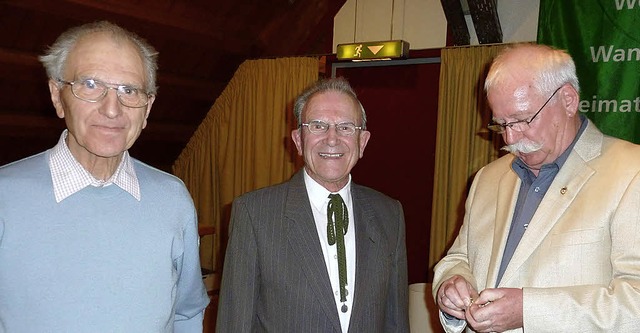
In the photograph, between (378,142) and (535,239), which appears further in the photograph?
(378,142)

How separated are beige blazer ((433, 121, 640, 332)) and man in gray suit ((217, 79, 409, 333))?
1.11ft

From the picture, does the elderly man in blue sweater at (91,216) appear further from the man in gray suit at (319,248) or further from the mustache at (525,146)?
the mustache at (525,146)

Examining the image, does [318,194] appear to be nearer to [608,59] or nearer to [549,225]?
[549,225]

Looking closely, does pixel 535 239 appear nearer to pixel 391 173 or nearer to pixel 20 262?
pixel 20 262

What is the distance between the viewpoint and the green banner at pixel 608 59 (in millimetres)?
3652

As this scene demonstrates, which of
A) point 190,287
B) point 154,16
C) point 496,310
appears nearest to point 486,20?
point 154,16

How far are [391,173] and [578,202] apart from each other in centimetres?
417

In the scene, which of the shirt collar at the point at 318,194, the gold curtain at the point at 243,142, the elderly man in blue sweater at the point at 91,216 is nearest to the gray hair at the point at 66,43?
the elderly man in blue sweater at the point at 91,216

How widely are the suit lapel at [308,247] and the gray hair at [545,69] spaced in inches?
30.6

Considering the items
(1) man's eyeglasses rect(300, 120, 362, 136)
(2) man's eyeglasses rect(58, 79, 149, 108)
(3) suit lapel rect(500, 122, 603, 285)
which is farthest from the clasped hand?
(2) man's eyeglasses rect(58, 79, 149, 108)

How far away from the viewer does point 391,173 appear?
5816 mm

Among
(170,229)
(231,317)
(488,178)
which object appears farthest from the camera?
(488,178)

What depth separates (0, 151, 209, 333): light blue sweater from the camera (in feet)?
4.50

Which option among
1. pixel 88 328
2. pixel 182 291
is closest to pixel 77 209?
pixel 88 328
